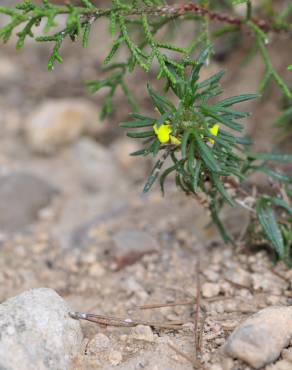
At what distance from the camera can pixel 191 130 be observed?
89.4 inches

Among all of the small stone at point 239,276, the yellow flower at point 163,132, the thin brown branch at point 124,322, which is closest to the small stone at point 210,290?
the small stone at point 239,276

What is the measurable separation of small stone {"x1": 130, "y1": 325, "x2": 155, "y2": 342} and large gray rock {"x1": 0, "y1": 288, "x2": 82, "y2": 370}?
24 cm

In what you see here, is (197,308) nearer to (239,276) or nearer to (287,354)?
(239,276)

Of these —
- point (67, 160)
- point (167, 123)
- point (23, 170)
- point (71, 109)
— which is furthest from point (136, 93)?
point (167, 123)

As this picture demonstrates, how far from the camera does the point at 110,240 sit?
11.1 ft

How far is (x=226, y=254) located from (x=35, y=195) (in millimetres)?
1494

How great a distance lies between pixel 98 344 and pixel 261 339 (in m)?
0.71

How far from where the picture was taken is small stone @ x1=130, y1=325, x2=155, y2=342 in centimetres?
229

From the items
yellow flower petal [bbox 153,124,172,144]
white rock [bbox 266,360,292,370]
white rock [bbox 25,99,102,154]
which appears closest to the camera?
white rock [bbox 266,360,292,370]

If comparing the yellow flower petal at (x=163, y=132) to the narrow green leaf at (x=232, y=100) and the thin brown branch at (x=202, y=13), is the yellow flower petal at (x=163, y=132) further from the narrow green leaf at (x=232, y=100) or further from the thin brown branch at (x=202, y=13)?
the thin brown branch at (x=202, y=13)

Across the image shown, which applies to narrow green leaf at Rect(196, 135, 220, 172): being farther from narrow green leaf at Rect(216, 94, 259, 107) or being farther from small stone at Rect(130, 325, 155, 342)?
small stone at Rect(130, 325, 155, 342)

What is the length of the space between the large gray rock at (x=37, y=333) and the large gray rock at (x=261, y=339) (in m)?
0.66

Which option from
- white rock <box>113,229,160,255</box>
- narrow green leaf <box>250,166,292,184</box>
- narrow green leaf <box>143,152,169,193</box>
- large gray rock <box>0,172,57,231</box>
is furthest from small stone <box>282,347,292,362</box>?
large gray rock <box>0,172,57,231</box>

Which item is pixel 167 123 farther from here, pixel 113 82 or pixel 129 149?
pixel 129 149
